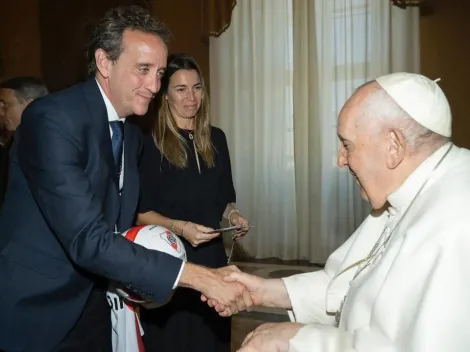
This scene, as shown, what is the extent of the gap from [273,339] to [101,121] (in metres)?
1.08

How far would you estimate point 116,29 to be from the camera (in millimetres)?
2018

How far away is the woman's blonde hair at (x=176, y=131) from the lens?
2850 millimetres

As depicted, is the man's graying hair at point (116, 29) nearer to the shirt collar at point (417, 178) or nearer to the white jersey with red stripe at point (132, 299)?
the white jersey with red stripe at point (132, 299)

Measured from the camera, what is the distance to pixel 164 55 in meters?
2.12

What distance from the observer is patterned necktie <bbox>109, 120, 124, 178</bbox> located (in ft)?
6.92

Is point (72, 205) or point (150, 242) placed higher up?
point (72, 205)

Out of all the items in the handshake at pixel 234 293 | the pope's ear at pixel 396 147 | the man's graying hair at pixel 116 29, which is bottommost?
the handshake at pixel 234 293

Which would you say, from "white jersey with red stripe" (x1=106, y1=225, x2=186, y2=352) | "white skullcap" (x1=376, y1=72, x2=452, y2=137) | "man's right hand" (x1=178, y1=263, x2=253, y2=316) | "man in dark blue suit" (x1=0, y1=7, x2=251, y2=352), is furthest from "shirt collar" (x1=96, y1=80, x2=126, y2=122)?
"white skullcap" (x1=376, y1=72, x2=452, y2=137)

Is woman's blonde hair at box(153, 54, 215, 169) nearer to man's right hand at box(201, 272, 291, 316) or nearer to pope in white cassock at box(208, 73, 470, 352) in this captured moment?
man's right hand at box(201, 272, 291, 316)

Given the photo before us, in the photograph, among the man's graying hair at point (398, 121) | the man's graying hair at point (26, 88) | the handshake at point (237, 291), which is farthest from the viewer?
the man's graying hair at point (26, 88)

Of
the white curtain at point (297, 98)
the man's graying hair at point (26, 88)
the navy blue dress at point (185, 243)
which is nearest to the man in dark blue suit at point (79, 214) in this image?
the navy blue dress at point (185, 243)

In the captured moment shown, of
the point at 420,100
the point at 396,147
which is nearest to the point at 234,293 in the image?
the point at 396,147

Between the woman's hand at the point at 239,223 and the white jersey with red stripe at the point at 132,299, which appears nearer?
the white jersey with red stripe at the point at 132,299

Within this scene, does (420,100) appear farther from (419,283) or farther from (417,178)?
(419,283)
